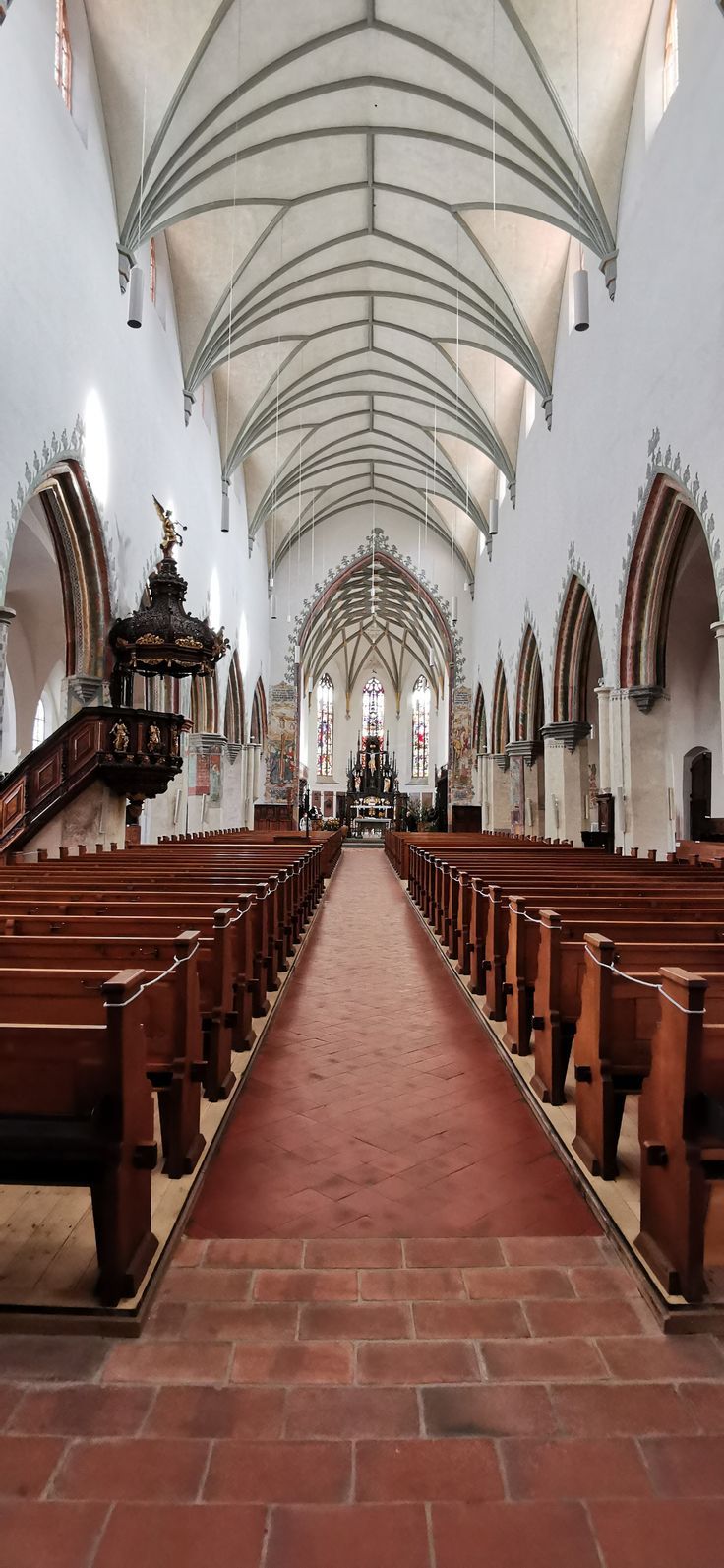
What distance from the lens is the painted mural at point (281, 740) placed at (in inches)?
1118

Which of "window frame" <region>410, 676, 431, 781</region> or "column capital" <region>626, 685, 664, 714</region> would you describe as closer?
"column capital" <region>626, 685, 664, 714</region>

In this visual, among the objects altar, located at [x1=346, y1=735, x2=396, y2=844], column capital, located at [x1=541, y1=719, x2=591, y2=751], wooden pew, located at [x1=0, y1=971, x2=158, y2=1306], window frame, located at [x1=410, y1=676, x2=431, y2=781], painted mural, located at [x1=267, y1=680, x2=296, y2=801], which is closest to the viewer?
wooden pew, located at [x1=0, y1=971, x2=158, y2=1306]

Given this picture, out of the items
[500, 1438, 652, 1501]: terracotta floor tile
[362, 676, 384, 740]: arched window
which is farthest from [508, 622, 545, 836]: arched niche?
[362, 676, 384, 740]: arched window

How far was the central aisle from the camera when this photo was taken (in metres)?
2.82

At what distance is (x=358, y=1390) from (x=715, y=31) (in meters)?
11.7

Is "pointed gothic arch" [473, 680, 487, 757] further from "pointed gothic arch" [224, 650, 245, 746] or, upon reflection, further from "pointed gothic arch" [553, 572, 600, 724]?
"pointed gothic arch" [553, 572, 600, 724]

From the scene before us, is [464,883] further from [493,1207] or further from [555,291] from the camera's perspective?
[555,291]

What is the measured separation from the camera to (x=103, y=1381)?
6.65 feet

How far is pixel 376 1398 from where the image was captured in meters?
1.99

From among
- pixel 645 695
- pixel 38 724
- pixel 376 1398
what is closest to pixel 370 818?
pixel 38 724

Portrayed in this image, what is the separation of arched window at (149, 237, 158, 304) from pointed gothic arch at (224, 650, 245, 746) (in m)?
9.24

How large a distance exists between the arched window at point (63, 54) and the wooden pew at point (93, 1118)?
11705 millimetres

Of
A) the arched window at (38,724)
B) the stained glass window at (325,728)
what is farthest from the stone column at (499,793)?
the stained glass window at (325,728)

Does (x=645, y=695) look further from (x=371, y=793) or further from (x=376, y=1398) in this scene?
(x=371, y=793)
